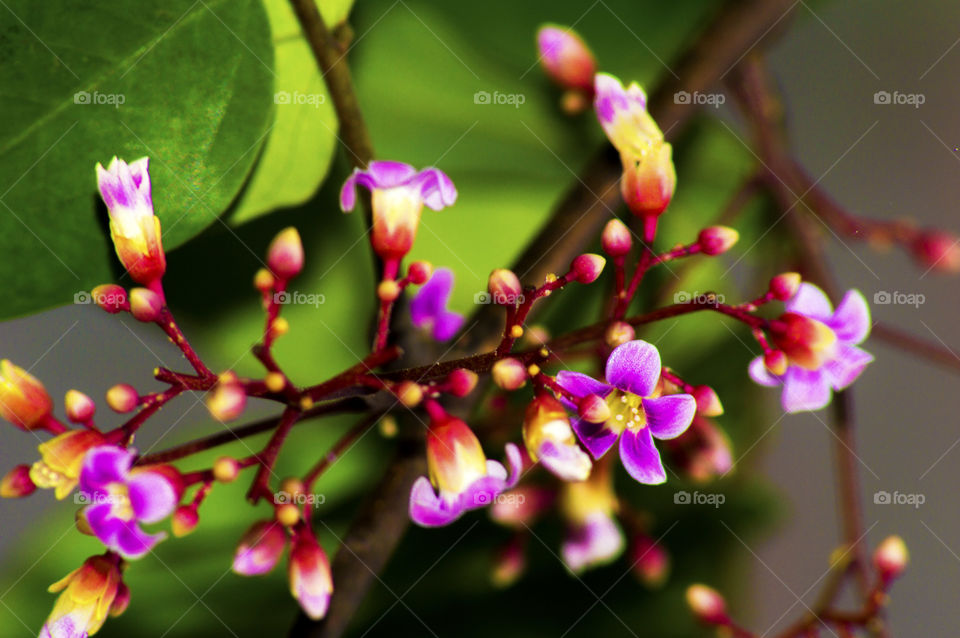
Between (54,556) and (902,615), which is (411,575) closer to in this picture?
(54,556)

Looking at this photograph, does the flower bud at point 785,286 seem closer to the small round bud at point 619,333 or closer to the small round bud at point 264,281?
the small round bud at point 619,333

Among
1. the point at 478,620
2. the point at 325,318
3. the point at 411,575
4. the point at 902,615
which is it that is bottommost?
the point at 902,615

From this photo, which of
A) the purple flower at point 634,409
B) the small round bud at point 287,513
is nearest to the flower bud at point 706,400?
the purple flower at point 634,409

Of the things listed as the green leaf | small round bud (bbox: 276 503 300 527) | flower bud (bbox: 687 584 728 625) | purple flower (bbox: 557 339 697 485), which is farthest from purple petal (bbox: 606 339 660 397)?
flower bud (bbox: 687 584 728 625)

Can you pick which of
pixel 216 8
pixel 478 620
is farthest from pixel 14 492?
pixel 478 620

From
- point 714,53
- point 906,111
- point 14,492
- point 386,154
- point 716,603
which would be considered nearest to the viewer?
point 14,492

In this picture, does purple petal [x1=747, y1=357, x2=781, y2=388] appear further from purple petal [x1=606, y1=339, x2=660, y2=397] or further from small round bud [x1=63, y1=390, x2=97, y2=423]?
small round bud [x1=63, y1=390, x2=97, y2=423]

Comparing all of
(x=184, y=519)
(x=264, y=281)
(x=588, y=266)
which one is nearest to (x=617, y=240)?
(x=588, y=266)
